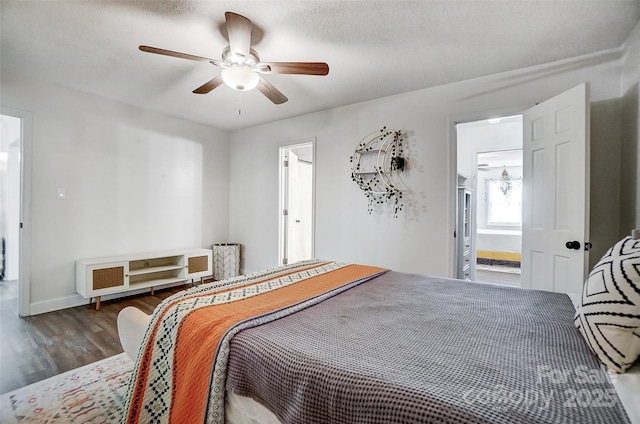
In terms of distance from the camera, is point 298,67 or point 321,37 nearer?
point 298,67

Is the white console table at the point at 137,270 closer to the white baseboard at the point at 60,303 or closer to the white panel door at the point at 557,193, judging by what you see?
the white baseboard at the point at 60,303

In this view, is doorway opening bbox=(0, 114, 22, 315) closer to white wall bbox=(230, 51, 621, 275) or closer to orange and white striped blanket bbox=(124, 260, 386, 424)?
white wall bbox=(230, 51, 621, 275)

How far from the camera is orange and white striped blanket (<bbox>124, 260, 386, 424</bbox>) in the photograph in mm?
→ 997

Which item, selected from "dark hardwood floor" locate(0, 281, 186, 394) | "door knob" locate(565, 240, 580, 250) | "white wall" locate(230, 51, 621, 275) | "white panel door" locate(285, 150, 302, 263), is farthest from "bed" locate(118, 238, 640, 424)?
"white panel door" locate(285, 150, 302, 263)

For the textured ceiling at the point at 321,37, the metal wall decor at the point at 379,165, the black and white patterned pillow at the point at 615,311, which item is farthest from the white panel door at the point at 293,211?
the black and white patterned pillow at the point at 615,311

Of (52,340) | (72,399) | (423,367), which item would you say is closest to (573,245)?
(423,367)

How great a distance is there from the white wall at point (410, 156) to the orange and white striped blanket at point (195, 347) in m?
Result: 1.87

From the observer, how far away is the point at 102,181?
3.40 meters

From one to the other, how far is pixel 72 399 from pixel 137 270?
2148mm

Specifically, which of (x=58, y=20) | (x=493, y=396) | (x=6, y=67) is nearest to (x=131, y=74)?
(x=58, y=20)

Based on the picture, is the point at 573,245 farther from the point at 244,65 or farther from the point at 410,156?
the point at 244,65

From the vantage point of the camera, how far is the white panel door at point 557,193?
2.07 meters

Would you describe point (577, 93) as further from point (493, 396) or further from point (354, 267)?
point (493, 396)

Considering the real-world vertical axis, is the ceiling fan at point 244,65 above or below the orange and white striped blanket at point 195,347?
above
